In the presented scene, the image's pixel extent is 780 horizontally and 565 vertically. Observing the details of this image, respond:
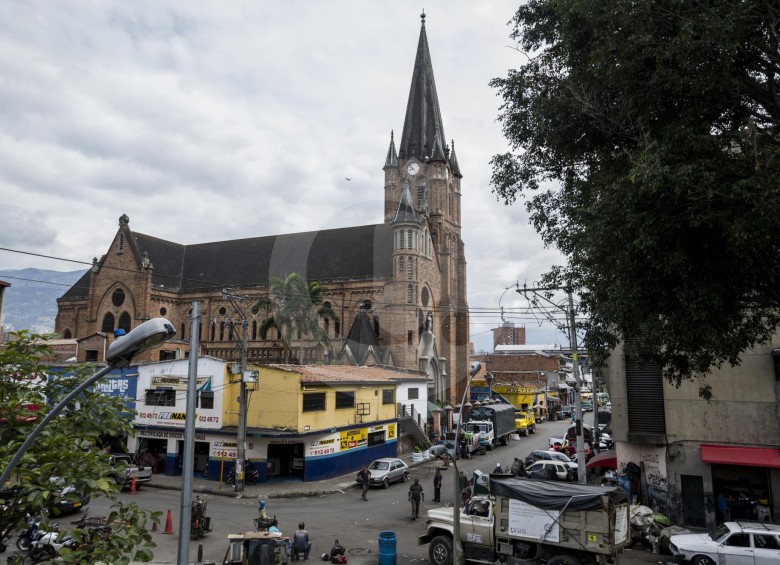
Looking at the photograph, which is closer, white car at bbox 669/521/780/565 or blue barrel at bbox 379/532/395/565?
white car at bbox 669/521/780/565

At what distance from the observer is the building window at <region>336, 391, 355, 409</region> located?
29.5 m

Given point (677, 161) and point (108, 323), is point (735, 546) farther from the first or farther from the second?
point (108, 323)

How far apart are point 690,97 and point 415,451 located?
2996 cm

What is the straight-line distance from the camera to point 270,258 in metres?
62.3

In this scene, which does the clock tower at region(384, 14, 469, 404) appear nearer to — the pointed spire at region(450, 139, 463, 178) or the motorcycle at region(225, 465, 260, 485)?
the pointed spire at region(450, 139, 463, 178)

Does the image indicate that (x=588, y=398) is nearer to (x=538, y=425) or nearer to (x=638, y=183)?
(x=538, y=425)

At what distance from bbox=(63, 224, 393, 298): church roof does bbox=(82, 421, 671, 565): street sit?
3100cm

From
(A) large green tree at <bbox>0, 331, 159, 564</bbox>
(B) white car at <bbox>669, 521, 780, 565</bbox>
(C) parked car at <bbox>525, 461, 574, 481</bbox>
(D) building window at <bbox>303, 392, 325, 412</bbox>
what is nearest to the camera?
(A) large green tree at <bbox>0, 331, 159, 564</bbox>

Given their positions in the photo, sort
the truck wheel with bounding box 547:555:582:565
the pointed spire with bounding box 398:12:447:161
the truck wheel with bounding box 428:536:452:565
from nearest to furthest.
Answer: the truck wheel with bounding box 547:555:582:565, the truck wheel with bounding box 428:536:452:565, the pointed spire with bounding box 398:12:447:161

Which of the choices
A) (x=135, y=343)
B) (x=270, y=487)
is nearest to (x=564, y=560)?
(x=135, y=343)

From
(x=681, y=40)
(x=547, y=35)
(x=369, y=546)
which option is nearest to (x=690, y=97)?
(x=681, y=40)

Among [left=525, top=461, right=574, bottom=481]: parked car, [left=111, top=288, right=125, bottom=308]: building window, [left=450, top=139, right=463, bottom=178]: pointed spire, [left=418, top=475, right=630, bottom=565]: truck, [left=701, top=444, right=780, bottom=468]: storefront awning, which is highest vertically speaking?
[left=450, top=139, right=463, bottom=178]: pointed spire

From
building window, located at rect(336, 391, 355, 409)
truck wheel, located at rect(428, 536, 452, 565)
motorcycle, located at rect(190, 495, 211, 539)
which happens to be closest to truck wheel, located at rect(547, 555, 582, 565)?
truck wheel, located at rect(428, 536, 452, 565)

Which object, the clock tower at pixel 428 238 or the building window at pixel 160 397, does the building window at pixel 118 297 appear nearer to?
the clock tower at pixel 428 238
